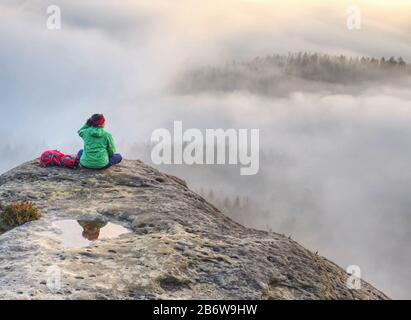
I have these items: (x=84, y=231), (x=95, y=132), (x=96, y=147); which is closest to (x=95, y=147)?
(x=96, y=147)

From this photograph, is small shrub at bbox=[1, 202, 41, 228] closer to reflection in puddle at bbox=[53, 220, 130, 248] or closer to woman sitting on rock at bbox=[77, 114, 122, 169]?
reflection in puddle at bbox=[53, 220, 130, 248]

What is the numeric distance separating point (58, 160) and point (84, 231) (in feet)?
29.0

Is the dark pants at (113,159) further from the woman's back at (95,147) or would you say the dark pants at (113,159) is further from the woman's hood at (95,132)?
the woman's hood at (95,132)

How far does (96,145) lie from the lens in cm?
2648

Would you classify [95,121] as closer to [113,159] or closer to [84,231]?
[113,159]

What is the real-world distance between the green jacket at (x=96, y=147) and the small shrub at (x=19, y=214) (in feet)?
18.8

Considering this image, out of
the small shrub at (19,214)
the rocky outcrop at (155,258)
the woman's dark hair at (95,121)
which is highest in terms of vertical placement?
the woman's dark hair at (95,121)

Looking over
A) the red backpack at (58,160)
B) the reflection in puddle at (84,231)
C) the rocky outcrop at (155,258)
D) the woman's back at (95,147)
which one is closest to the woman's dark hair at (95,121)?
the woman's back at (95,147)

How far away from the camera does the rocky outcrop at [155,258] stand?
14977 millimetres

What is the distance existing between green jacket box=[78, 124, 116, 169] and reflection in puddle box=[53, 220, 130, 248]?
653 cm

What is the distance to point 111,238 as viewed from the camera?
60.8 ft
